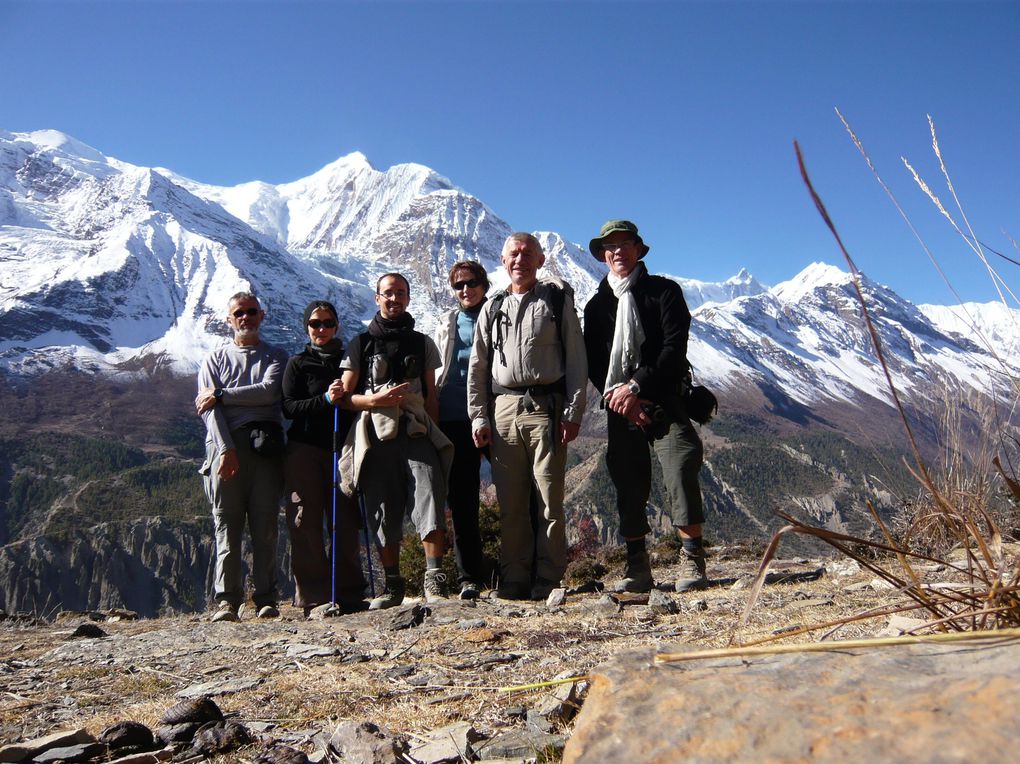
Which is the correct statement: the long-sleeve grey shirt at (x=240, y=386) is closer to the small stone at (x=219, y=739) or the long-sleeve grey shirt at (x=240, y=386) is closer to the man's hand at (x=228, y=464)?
the man's hand at (x=228, y=464)

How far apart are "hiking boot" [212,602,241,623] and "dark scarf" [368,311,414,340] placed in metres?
2.40

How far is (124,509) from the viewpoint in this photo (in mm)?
119875

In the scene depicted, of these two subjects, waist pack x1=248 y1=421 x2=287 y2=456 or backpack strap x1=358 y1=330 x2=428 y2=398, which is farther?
waist pack x1=248 y1=421 x2=287 y2=456

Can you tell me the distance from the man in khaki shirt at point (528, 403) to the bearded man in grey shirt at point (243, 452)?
180 centimetres

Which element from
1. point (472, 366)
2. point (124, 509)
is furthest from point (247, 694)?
point (124, 509)

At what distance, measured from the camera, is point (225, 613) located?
18.5 ft

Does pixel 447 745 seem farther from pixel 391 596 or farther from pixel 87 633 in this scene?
pixel 87 633

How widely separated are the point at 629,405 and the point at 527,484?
932 mm

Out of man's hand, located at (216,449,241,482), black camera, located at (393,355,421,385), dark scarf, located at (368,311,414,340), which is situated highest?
dark scarf, located at (368,311,414,340)

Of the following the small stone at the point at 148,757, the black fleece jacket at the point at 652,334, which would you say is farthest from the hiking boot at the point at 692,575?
the small stone at the point at 148,757

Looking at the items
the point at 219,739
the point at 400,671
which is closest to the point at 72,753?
the point at 219,739

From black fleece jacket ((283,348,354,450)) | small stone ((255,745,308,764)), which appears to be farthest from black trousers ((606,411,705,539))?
small stone ((255,745,308,764))

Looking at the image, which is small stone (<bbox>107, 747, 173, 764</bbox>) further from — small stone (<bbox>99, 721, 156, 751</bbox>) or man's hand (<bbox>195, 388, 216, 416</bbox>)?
man's hand (<bbox>195, 388, 216, 416</bbox>)

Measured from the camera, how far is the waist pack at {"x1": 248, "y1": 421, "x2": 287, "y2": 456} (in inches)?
221
